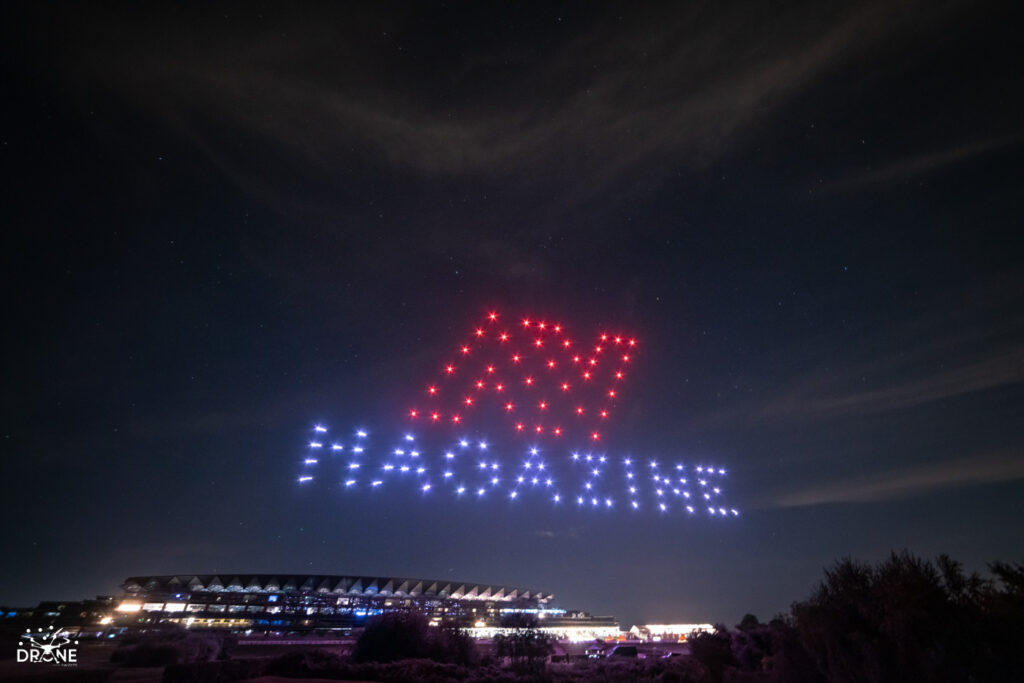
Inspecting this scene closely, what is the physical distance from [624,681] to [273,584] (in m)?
116

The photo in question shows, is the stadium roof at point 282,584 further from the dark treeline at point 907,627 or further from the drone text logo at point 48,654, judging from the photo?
the dark treeline at point 907,627

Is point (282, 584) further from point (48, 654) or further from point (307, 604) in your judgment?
point (48, 654)

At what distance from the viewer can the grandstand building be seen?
95.9m

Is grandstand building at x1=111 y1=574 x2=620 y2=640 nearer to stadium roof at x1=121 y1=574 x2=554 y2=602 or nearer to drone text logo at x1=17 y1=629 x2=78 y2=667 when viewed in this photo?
stadium roof at x1=121 y1=574 x2=554 y2=602

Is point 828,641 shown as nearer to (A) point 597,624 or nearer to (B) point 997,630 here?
(B) point 997,630

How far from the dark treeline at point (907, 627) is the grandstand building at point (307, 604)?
220ft

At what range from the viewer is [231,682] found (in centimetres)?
2441

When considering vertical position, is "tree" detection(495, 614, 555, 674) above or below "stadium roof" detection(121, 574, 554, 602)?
below

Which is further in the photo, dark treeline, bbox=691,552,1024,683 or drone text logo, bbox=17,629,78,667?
drone text logo, bbox=17,629,78,667

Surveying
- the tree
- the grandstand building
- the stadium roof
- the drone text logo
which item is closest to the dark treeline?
the tree

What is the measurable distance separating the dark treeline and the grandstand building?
67202mm

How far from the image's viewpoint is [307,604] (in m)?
110

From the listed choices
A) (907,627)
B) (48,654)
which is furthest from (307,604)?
(907,627)

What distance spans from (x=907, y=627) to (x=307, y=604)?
397 ft
